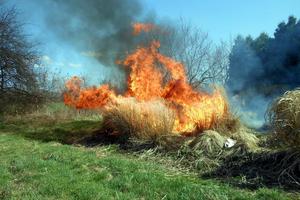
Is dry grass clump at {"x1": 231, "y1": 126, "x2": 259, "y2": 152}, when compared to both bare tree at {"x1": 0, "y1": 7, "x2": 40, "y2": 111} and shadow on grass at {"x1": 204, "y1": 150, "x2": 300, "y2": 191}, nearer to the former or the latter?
shadow on grass at {"x1": 204, "y1": 150, "x2": 300, "y2": 191}

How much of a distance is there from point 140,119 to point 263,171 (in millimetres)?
5072

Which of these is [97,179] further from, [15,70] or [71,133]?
[15,70]

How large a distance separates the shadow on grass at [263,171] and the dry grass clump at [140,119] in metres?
3.18

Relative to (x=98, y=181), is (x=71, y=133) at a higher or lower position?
higher

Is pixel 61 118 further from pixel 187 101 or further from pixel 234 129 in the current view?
pixel 234 129

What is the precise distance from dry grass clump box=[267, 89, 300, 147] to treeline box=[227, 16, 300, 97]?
1066 cm

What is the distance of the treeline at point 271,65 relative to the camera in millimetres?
19047

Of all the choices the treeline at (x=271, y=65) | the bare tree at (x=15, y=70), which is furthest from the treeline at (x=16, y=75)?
the treeline at (x=271, y=65)

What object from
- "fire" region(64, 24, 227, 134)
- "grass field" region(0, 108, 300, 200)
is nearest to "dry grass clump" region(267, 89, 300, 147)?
"grass field" region(0, 108, 300, 200)

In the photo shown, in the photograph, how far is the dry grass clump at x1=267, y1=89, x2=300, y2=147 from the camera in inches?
325

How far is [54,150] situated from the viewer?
1179 centimetres

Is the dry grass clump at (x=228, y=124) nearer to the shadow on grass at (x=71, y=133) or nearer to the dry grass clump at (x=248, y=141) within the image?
the dry grass clump at (x=248, y=141)

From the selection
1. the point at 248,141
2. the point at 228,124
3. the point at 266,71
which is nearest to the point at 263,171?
the point at 248,141

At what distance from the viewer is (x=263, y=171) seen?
827cm
